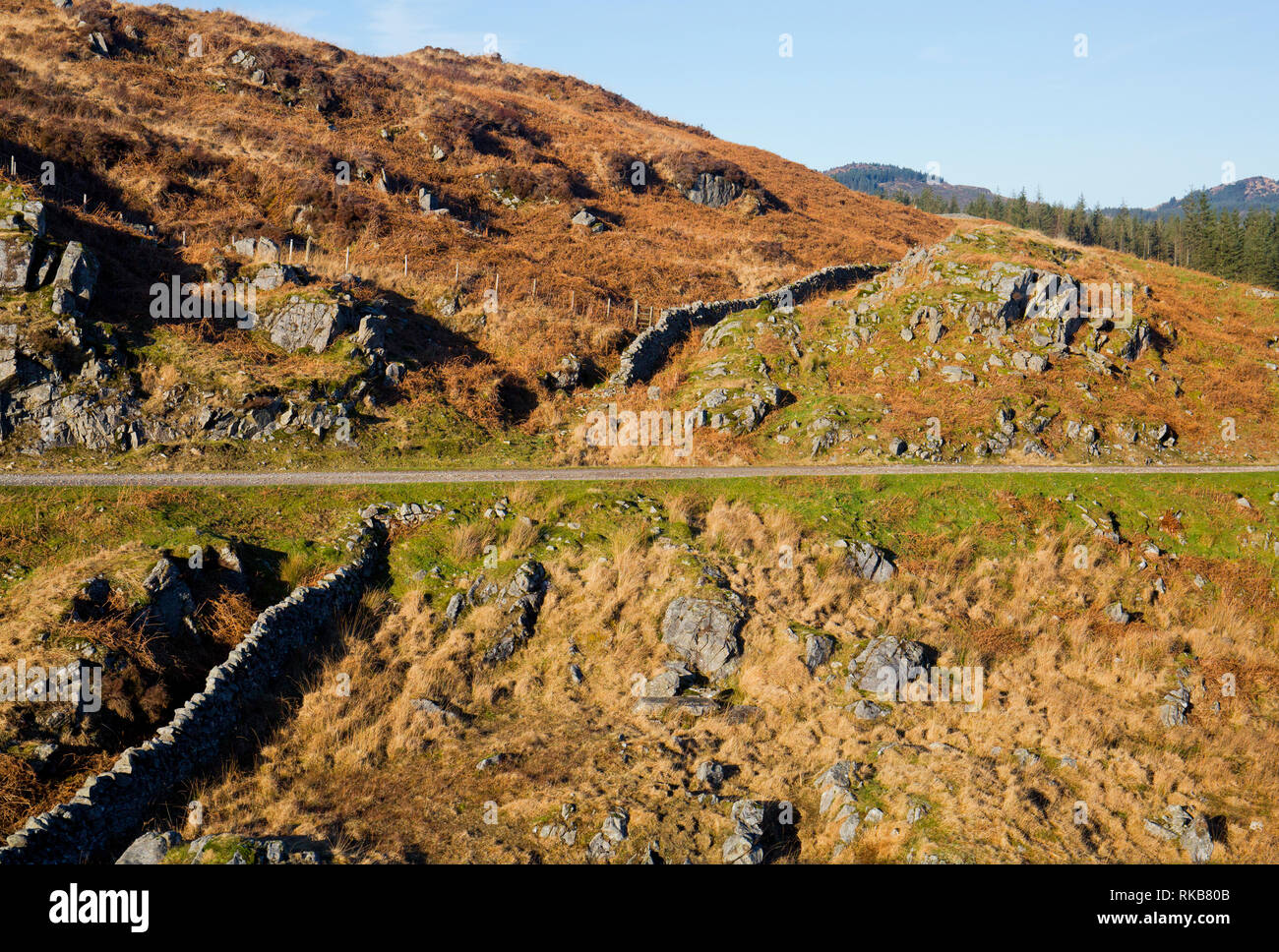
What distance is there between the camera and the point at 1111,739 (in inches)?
741

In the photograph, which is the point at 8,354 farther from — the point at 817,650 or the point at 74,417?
the point at 817,650

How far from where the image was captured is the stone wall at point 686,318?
3803 centimetres

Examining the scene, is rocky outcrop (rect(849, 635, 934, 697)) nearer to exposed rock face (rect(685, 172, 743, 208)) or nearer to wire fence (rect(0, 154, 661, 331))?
wire fence (rect(0, 154, 661, 331))

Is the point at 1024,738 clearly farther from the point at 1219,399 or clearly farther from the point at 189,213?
the point at 189,213

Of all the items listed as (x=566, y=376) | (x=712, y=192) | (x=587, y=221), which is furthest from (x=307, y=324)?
(x=712, y=192)

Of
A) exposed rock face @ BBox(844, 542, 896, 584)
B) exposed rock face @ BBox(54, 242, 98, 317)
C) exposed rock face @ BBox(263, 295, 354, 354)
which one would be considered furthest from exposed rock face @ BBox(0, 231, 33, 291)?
exposed rock face @ BBox(844, 542, 896, 584)

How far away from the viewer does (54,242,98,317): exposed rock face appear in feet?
95.3

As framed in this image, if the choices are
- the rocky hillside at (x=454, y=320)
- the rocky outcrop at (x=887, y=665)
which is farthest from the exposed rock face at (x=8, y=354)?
the rocky outcrop at (x=887, y=665)

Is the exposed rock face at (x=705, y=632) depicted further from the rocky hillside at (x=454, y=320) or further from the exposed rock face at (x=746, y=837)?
the rocky hillside at (x=454, y=320)

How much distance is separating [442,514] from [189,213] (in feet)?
102

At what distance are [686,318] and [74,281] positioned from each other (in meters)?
29.2

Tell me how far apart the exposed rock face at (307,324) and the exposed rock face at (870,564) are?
24.5 m

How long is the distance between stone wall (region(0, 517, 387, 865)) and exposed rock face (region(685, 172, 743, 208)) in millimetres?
59624

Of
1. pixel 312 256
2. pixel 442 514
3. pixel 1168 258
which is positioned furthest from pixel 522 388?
pixel 1168 258
